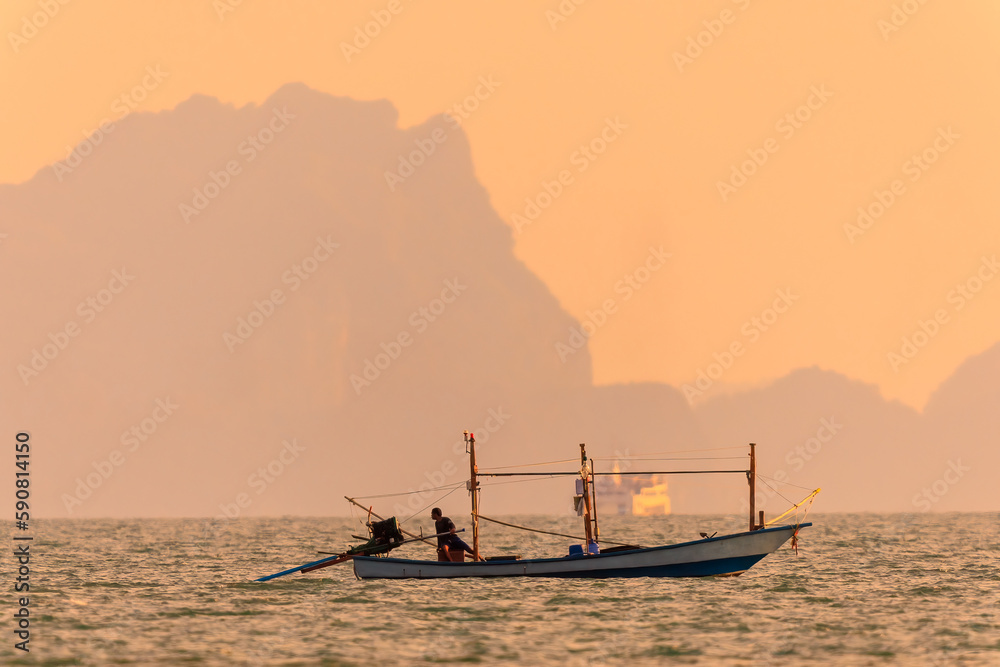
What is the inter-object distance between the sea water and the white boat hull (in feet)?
2.42

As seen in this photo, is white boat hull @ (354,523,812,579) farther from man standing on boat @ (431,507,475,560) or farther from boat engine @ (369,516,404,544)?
boat engine @ (369,516,404,544)

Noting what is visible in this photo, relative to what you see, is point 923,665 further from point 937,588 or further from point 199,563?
point 199,563

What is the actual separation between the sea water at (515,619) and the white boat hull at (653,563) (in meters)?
0.74

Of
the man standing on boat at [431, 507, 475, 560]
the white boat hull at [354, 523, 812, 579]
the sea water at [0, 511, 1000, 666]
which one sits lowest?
the sea water at [0, 511, 1000, 666]

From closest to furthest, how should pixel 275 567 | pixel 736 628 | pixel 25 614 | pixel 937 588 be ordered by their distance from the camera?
pixel 736 628
pixel 25 614
pixel 937 588
pixel 275 567

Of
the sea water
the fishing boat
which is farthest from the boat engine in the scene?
the sea water

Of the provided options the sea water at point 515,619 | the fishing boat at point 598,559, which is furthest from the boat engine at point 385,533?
the sea water at point 515,619

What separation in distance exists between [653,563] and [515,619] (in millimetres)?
8245

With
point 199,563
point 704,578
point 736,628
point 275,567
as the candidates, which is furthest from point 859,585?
point 199,563

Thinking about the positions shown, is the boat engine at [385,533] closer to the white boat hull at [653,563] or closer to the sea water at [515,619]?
the white boat hull at [653,563]

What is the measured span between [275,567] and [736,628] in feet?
107

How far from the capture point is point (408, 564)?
42250 millimetres

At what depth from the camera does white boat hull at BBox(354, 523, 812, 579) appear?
133 feet

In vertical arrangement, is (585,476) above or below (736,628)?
above
